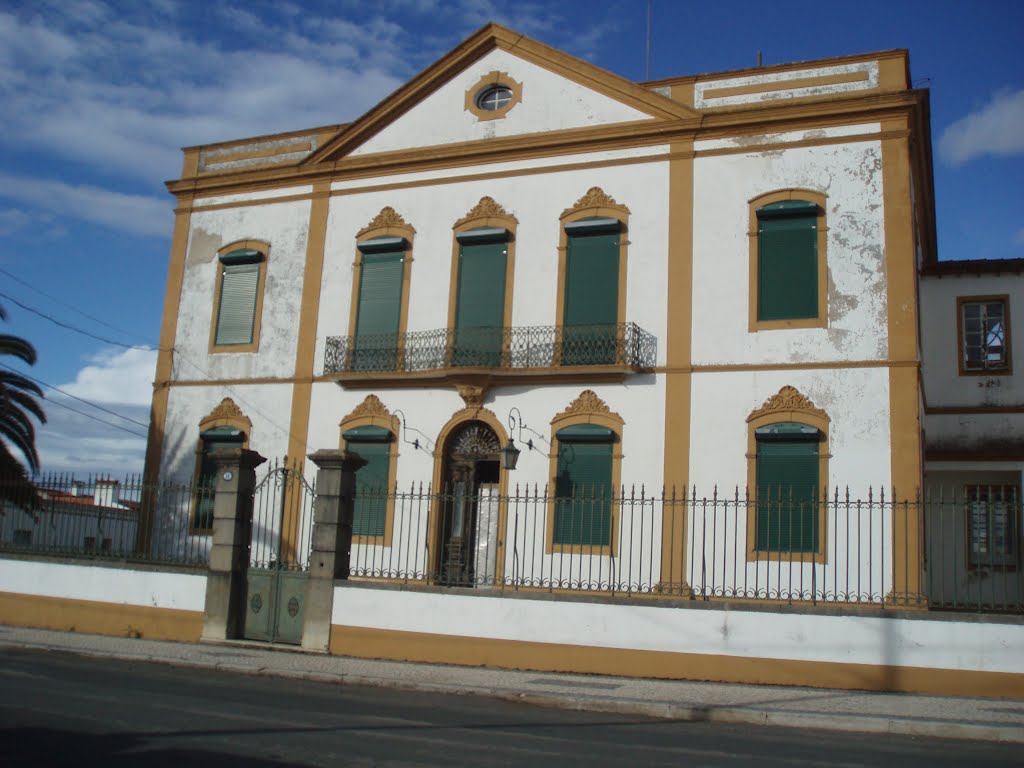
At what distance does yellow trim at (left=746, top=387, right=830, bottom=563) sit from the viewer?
1664cm

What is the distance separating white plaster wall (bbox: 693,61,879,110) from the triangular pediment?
1.99 feet

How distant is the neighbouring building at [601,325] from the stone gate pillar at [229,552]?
214cm

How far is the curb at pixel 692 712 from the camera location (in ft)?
32.6

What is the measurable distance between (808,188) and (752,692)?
9.70m

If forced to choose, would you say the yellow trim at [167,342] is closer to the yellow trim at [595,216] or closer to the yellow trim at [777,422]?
the yellow trim at [595,216]

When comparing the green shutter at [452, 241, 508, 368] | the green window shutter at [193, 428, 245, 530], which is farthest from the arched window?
the green window shutter at [193, 428, 245, 530]

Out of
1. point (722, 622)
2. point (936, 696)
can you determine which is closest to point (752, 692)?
point (722, 622)

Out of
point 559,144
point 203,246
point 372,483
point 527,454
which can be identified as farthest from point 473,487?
point 203,246

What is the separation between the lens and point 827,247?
1777 centimetres

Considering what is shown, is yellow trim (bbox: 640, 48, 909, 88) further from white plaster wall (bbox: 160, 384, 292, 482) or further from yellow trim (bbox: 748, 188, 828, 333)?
white plaster wall (bbox: 160, 384, 292, 482)

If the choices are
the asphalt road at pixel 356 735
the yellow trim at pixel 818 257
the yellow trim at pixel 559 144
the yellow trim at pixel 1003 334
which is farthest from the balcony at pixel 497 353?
the asphalt road at pixel 356 735

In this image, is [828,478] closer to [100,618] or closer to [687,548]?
[687,548]

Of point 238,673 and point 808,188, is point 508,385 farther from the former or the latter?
point 238,673

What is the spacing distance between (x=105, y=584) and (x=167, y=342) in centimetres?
784
